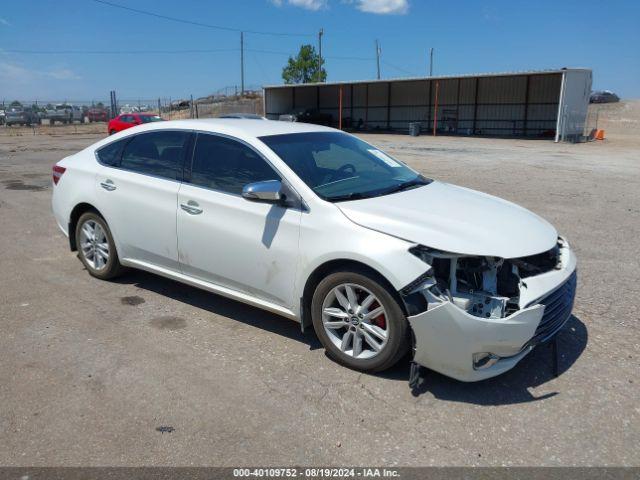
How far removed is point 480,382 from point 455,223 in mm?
1069

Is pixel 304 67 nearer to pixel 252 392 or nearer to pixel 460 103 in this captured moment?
pixel 460 103

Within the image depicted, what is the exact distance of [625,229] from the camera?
7.77m

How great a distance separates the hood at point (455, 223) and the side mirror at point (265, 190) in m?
0.45

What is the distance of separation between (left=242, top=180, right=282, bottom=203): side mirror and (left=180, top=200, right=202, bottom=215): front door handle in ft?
2.10

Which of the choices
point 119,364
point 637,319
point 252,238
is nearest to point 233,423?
point 119,364

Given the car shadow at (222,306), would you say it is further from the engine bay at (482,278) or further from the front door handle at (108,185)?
the engine bay at (482,278)

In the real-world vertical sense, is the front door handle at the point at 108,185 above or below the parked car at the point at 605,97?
below

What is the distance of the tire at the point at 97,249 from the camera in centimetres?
527

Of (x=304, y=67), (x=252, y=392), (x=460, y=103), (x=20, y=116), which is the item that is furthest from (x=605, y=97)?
(x=252, y=392)

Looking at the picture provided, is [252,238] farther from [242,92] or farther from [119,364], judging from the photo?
[242,92]

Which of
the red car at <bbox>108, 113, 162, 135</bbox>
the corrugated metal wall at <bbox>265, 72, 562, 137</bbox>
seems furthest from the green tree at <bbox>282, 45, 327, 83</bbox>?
the red car at <bbox>108, 113, 162, 135</bbox>

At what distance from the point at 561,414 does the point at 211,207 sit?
2838mm

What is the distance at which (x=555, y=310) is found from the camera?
3555mm

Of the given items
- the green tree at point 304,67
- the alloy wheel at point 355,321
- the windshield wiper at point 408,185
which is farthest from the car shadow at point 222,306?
the green tree at point 304,67
